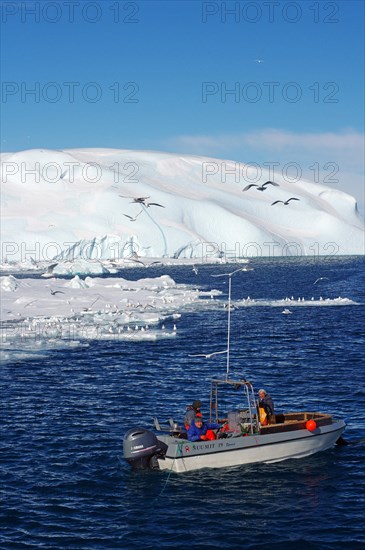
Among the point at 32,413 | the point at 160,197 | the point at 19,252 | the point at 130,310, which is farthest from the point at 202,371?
the point at 160,197

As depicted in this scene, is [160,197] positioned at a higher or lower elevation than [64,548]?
higher

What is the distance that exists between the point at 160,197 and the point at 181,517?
178193mm

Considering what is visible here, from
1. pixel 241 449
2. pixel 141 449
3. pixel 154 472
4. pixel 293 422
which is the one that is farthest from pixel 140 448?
pixel 293 422

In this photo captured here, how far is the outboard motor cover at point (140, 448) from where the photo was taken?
22953 mm

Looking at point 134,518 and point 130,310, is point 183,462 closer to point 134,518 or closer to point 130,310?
point 134,518

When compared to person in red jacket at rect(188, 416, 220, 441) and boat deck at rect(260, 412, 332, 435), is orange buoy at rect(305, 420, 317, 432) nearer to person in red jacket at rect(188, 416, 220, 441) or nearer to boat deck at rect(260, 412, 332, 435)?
boat deck at rect(260, 412, 332, 435)

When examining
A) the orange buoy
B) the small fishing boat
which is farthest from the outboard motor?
the orange buoy

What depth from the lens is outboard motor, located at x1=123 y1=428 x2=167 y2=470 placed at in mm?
22953

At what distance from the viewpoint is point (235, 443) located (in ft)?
77.2

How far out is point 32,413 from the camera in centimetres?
3048

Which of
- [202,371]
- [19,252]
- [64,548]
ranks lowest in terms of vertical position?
[64,548]

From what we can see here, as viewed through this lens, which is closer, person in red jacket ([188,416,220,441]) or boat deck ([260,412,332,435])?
person in red jacket ([188,416,220,441])

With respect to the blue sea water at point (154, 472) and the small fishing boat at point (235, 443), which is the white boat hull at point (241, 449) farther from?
the blue sea water at point (154, 472)

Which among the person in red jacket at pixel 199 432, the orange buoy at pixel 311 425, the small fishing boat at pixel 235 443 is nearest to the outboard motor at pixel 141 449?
the small fishing boat at pixel 235 443
